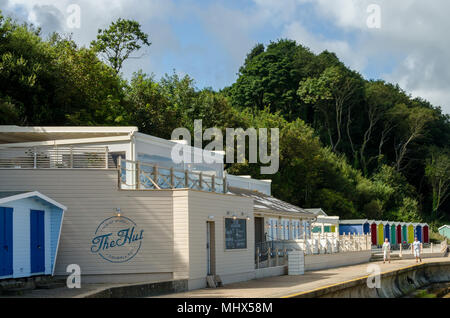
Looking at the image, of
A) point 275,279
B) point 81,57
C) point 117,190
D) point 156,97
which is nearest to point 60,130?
point 117,190

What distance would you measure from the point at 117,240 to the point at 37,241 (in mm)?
2518

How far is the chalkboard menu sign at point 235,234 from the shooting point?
922 inches

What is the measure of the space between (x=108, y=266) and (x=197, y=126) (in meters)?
32.8

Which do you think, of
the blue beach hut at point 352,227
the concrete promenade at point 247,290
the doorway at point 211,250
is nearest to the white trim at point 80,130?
the doorway at point 211,250

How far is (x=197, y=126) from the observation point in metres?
52.3

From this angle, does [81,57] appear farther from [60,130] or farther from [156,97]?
[60,130]

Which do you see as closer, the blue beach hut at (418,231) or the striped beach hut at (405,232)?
the striped beach hut at (405,232)

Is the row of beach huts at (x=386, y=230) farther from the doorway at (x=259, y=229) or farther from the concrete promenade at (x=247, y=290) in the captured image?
the concrete promenade at (x=247, y=290)

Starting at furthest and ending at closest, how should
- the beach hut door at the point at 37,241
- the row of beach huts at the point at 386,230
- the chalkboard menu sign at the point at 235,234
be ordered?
the row of beach huts at the point at 386,230
the chalkboard menu sign at the point at 235,234
the beach hut door at the point at 37,241

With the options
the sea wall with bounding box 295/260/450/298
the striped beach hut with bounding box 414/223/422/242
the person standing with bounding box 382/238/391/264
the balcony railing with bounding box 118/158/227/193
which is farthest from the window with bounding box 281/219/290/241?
the striped beach hut with bounding box 414/223/422/242

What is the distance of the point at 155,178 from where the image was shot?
2147cm

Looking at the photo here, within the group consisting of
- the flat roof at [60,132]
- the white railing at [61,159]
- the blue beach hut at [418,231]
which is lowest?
the blue beach hut at [418,231]

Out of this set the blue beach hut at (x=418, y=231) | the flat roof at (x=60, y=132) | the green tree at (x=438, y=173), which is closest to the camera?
the flat roof at (x=60, y=132)

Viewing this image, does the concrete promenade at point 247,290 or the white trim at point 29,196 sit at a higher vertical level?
the white trim at point 29,196
